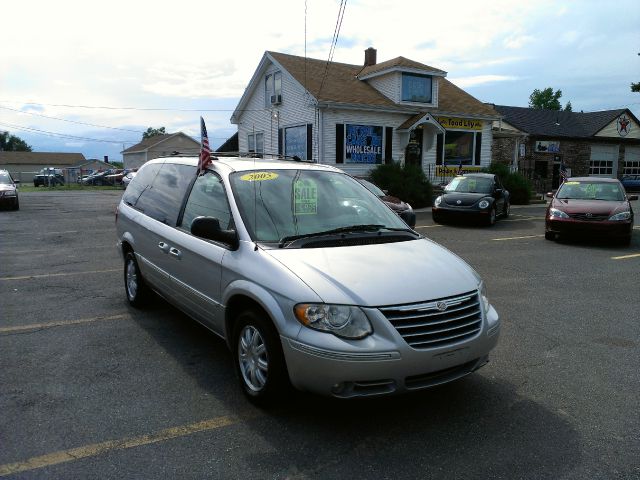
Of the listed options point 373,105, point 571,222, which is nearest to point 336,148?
point 373,105

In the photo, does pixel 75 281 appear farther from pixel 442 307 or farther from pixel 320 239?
pixel 442 307

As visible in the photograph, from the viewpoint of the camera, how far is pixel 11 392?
3.78 m

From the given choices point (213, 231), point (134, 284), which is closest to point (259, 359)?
point (213, 231)

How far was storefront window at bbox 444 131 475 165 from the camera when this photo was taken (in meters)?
26.3

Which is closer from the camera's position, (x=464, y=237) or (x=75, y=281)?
(x=75, y=281)

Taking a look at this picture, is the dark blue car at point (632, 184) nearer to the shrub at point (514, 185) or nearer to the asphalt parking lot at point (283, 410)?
the shrub at point (514, 185)

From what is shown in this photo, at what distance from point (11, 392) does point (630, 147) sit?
4893 cm

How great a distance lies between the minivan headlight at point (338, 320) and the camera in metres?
3.07

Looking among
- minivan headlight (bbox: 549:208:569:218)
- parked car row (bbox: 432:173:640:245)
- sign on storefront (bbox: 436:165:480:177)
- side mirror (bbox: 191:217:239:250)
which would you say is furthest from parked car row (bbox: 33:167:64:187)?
side mirror (bbox: 191:217:239:250)

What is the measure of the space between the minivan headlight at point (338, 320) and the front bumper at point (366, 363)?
4 centimetres

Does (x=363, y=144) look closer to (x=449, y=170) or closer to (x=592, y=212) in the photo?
(x=449, y=170)

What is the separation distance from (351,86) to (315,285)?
22727mm

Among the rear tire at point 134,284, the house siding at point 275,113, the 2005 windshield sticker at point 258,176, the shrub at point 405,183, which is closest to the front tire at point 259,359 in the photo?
the 2005 windshield sticker at point 258,176

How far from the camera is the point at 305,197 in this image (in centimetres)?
430
